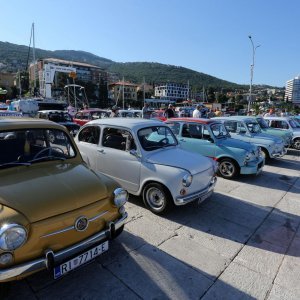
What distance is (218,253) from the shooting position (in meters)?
3.80

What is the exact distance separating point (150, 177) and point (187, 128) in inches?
132

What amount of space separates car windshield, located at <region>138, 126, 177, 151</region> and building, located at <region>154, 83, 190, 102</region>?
13388 centimetres

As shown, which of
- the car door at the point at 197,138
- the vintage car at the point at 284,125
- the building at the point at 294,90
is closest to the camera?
the car door at the point at 197,138

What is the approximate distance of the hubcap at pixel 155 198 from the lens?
4.85 metres

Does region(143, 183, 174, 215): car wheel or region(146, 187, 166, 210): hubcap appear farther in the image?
region(146, 187, 166, 210): hubcap

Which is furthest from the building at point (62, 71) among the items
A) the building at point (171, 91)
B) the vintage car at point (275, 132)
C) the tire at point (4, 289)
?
the tire at point (4, 289)

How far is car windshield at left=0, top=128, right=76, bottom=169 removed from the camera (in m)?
3.28

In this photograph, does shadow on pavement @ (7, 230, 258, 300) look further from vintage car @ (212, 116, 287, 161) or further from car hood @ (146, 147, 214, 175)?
vintage car @ (212, 116, 287, 161)

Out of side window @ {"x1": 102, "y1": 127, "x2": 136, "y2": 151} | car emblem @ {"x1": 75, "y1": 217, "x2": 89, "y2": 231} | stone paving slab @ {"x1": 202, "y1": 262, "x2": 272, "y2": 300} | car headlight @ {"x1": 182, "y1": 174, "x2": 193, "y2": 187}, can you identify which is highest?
side window @ {"x1": 102, "y1": 127, "x2": 136, "y2": 151}

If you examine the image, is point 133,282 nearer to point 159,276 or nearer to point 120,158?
point 159,276

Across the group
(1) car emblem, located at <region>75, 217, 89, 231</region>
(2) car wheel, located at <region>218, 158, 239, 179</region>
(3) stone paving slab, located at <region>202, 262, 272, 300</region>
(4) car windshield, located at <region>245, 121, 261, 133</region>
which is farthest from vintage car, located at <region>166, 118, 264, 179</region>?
(1) car emblem, located at <region>75, 217, 89, 231</region>

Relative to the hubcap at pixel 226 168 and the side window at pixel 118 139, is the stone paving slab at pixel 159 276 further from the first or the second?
the hubcap at pixel 226 168

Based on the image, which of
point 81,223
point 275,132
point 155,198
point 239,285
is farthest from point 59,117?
point 239,285

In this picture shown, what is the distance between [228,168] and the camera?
296 inches
